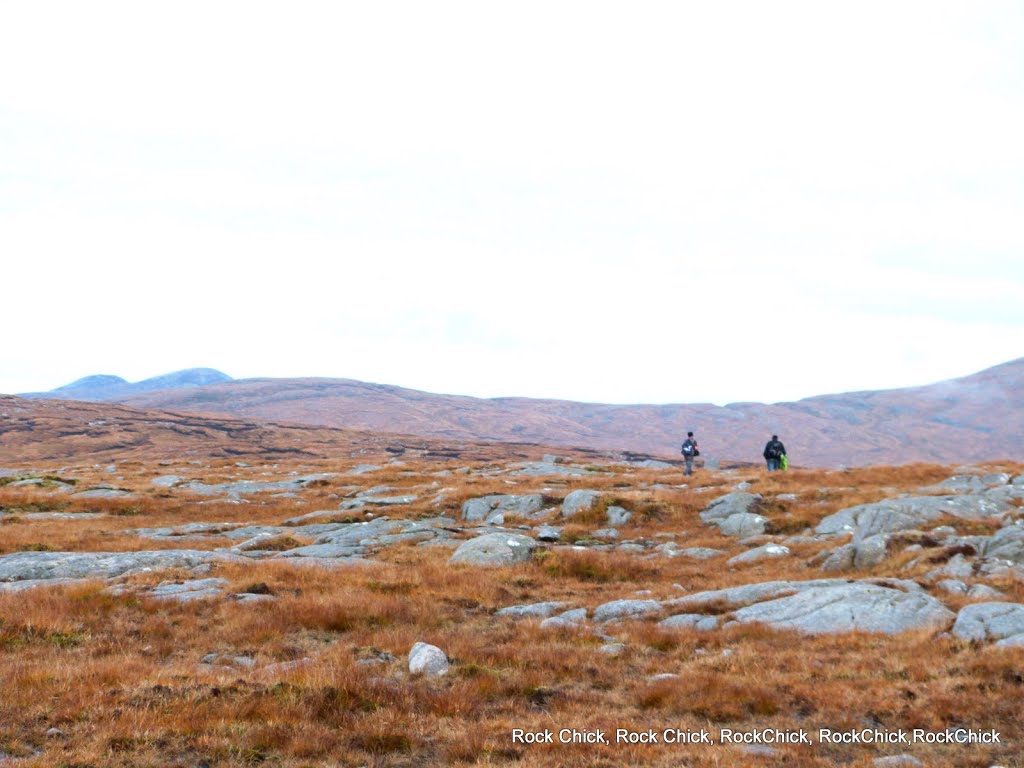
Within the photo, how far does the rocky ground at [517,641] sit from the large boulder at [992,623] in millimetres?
63

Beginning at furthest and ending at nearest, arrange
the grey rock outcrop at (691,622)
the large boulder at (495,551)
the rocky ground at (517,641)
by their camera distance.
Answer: the large boulder at (495,551)
the grey rock outcrop at (691,622)
the rocky ground at (517,641)

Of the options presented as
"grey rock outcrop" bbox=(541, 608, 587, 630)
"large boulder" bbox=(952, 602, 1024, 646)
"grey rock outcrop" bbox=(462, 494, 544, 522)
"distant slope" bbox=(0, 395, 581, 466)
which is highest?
"large boulder" bbox=(952, 602, 1024, 646)

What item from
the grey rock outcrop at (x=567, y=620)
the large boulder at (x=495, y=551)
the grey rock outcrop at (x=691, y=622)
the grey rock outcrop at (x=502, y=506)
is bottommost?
the grey rock outcrop at (x=502, y=506)

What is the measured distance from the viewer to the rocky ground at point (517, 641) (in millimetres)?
7898

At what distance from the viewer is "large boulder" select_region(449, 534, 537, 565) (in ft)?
68.1

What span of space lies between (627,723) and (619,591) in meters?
9.30

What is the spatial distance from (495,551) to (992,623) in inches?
489

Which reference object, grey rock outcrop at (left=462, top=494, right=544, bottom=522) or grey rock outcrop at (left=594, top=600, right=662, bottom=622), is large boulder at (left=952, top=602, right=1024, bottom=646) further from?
grey rock outcrop at (left=462, top=494, right=544, bottom=522)

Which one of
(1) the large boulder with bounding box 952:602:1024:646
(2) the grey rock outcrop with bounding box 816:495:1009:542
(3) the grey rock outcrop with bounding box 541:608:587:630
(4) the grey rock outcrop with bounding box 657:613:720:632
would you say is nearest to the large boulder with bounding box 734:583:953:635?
(1) the large boulder with bounding box 952:602:1024:646

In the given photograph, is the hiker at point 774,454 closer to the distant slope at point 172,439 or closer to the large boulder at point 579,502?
the large boulder at point 579,502

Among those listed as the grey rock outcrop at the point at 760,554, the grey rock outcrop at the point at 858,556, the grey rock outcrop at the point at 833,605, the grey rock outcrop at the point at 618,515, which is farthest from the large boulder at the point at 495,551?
the grey rock outcrop at the point at 858,556

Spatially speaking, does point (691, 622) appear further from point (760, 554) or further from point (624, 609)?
point (760, 554)

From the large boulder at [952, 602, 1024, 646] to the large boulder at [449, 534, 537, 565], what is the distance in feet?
37.0

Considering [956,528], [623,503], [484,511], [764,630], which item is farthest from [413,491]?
[764,630]
